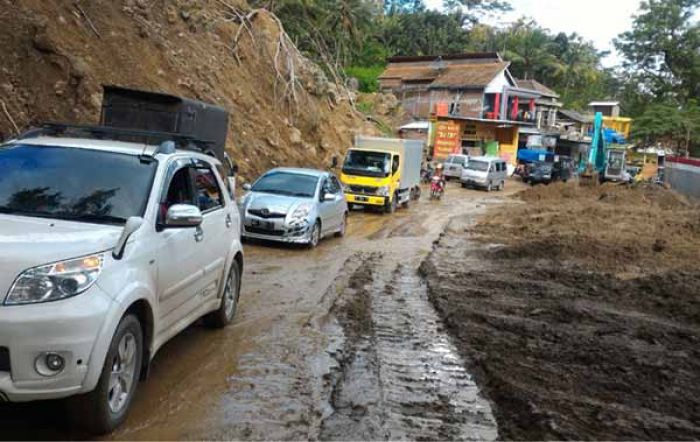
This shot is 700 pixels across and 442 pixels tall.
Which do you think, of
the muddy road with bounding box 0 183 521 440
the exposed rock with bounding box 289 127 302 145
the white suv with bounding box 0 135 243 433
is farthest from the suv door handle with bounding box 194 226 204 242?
the exposed rock with bounding box 289 127 302 145

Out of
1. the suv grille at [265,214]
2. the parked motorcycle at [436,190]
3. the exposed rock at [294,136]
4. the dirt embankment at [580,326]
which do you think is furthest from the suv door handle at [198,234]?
the parked motorcycle at [436,190]

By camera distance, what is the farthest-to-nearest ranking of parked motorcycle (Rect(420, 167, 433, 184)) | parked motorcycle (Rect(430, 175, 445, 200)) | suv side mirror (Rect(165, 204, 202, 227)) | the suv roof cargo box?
parked motorcycle (Rect(420, 167, 433, 184))
parked motorcycle (Rect(430, 175, 445, 200))
the suv roof cargo box
suv side mirror (Rect(165, 204, 202, 227))

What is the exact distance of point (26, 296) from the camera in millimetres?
3721

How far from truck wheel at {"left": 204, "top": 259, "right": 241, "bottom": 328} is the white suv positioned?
1.26 ft

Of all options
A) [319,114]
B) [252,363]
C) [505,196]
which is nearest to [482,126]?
[505,196]

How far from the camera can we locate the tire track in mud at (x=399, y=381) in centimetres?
469

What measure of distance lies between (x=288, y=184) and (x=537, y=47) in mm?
77395

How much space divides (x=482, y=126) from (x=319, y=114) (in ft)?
84.0

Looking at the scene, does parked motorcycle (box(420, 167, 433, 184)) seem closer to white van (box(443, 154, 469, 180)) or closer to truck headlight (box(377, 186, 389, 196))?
white van (box(443, 154, 469, 180))

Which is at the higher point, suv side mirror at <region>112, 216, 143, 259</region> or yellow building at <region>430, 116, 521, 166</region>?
yellow building at <region>430, 116, 521, 166</region>

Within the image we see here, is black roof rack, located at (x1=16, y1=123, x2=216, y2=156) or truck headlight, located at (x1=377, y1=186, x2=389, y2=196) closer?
black roof rack, located at (x1=16, y1=123, x2=216, y2=156)

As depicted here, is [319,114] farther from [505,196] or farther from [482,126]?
[482,126]

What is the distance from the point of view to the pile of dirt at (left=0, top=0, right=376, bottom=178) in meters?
16.5

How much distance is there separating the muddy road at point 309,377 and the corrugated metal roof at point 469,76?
49946 mm
